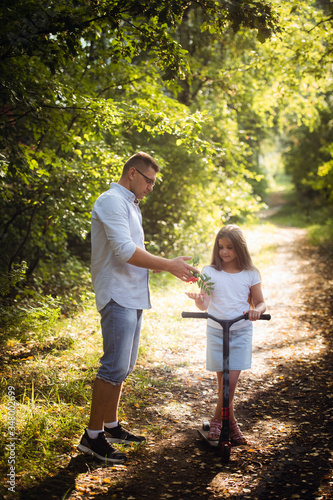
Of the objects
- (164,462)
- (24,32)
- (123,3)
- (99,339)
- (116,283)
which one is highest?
(123,3)

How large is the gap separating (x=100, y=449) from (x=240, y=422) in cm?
158

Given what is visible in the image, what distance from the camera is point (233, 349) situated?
3670mm

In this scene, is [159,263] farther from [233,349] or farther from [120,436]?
[120,436]

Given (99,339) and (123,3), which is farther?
(99,339)

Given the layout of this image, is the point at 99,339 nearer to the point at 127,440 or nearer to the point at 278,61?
the point at 127,440

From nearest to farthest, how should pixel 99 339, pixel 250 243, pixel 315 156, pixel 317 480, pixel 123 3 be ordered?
pixel 317 480 → pixel 123 3 → pixel 99 339 → pixel 250 243 → pixel 315 156

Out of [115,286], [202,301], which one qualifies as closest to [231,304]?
[202,301]

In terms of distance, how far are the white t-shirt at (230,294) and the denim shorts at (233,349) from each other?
6 cm

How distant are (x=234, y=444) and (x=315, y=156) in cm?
2480

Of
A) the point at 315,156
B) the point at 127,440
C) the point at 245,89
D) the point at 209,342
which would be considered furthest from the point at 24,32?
the point at 315,156

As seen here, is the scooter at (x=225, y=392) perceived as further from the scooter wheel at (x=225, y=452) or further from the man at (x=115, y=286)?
the man at (x=115, y=286)

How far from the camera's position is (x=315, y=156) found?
2584 centimetres

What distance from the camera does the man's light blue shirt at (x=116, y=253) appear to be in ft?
10.3

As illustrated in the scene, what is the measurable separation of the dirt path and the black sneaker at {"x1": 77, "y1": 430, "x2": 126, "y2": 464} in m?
0.07
